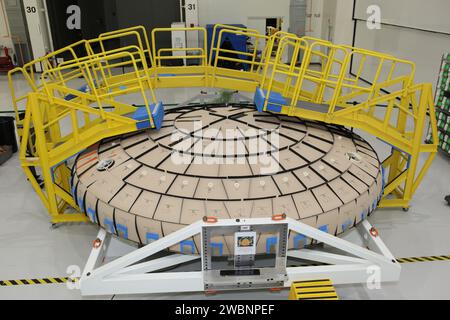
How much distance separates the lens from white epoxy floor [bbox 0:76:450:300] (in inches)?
206

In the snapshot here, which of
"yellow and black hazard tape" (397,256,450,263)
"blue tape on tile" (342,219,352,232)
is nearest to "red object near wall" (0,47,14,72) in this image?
"blue tape on tile" (342,219,352,232)

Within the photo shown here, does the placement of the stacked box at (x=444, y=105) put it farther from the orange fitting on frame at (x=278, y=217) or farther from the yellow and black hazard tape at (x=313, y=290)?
the orange fitting on frame at (x=278, y=217)

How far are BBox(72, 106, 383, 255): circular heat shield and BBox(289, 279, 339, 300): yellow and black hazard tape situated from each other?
0.59 meters

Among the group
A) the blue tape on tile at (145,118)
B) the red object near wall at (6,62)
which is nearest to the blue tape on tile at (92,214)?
the blue tape on tile at (145,118)

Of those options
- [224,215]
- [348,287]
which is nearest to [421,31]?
[348,287]

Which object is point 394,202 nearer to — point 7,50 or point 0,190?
point 0,190

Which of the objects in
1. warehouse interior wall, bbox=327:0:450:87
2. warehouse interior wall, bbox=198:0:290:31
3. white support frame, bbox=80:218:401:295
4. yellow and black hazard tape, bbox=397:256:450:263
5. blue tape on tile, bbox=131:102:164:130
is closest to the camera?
white support frame, bbox=80:218:401:295

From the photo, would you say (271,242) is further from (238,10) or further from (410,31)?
(238,10)

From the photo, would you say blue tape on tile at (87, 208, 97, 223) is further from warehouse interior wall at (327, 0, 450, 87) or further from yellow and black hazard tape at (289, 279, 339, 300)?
warehouse interior wall at (327, 0, 450, 87)

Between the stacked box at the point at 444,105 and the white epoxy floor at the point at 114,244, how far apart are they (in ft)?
3.27

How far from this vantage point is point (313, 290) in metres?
4.27

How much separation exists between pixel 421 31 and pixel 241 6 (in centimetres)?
833

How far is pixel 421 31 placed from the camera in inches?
463

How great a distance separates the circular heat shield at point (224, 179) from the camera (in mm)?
4867
